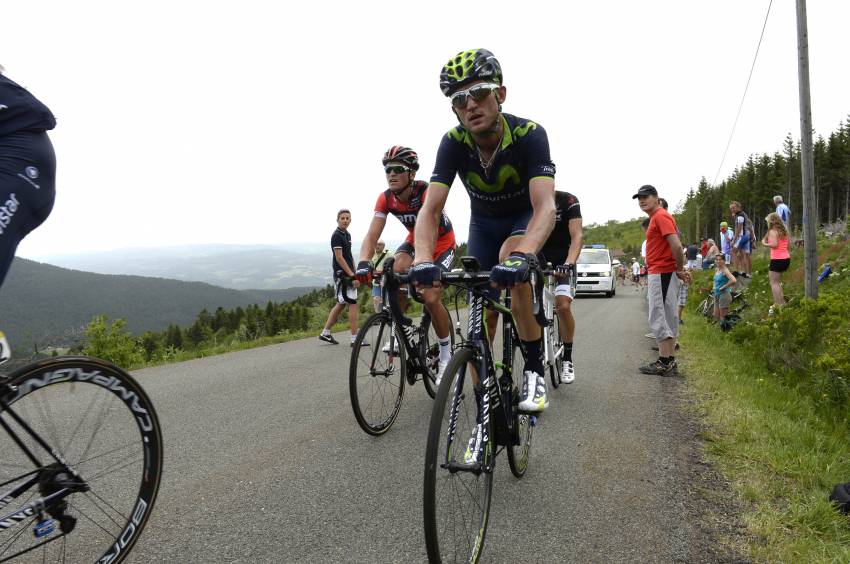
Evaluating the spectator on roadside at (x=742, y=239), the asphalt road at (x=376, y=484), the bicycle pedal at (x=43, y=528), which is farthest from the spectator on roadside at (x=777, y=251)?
the bicycle pedal at (x=43, y=528)

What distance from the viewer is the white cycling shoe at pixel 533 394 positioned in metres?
2.84

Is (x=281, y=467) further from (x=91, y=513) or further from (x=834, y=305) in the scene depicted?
(x=834, y=305)

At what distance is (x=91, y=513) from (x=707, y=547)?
274 centimetres

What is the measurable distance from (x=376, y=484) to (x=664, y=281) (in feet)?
15.0

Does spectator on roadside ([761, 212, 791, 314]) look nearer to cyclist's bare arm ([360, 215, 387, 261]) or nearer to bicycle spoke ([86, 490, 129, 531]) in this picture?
cyclist's bare arm ([360, 215, 387, 261])

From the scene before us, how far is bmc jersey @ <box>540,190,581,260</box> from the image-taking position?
534 centimetres

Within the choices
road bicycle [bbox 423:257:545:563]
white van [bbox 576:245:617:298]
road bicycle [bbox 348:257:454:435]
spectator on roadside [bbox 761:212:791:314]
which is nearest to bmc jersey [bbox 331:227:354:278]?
road bicycle [bbox 348:257:454:435]

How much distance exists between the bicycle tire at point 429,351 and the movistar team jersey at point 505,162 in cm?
160

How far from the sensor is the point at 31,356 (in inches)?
89.4

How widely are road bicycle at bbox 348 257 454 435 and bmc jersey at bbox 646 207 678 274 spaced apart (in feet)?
10.1

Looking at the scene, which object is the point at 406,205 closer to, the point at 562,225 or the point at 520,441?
the point at 562,225

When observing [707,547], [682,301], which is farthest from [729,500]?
[682,301]

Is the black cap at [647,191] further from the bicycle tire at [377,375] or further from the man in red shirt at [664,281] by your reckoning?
the bicycle tire at [377,375]

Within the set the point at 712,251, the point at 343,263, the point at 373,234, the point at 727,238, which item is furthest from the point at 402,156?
the point at 727,238
